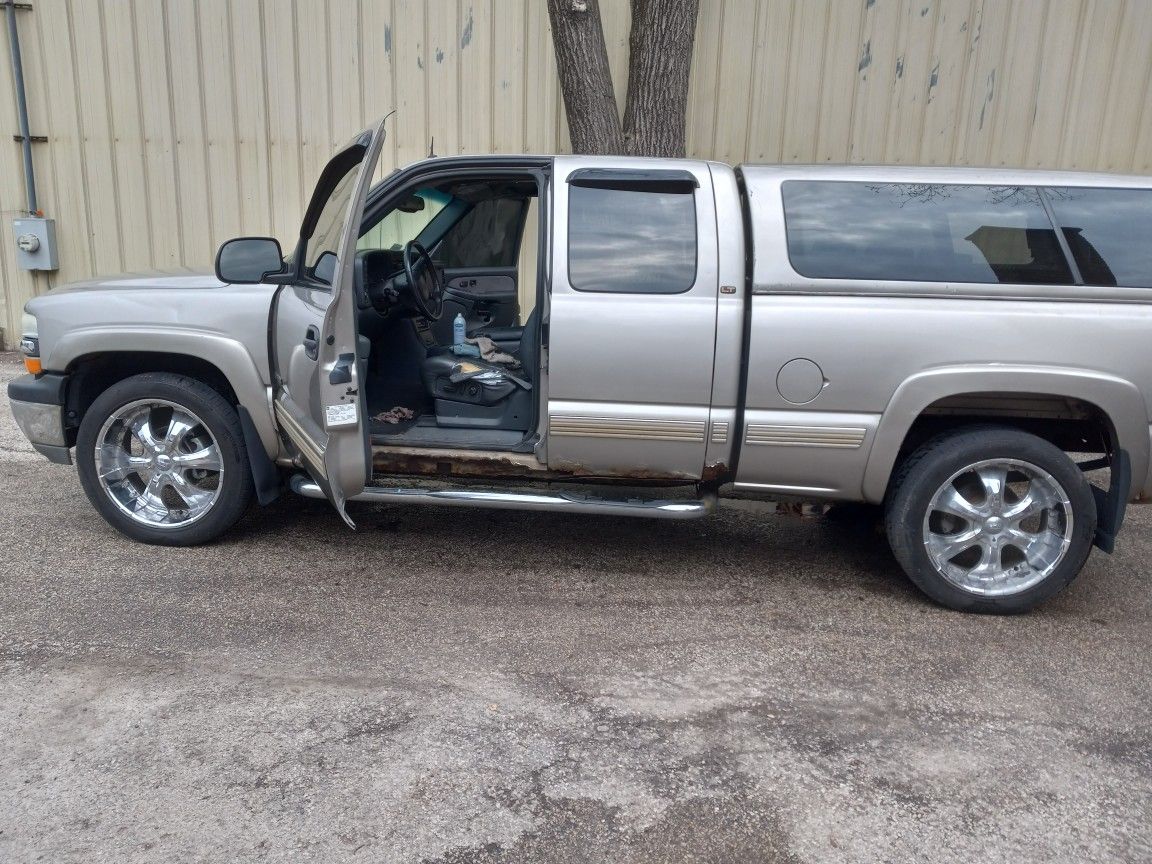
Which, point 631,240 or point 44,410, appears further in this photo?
point 44,410

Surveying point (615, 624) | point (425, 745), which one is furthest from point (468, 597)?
point (425, 745)

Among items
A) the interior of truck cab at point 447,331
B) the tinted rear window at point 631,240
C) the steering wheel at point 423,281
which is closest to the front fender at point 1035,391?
the tinted rear window at point 631,240

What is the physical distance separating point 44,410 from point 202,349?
0.89 m

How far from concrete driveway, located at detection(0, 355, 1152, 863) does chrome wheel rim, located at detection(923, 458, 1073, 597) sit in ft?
0.69

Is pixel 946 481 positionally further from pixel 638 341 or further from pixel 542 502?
pixel 542 502

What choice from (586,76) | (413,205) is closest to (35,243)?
(586,76)

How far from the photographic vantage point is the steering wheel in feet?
15.4

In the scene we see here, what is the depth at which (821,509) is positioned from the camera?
434 cm

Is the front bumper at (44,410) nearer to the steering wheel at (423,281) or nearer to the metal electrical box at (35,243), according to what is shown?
the steering wheel at (423,281)

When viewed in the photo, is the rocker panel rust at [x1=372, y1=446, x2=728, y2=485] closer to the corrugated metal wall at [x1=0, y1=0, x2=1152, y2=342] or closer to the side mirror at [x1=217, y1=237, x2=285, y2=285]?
the side mirror at [x1=217, y1=237, x2=285, y2=285]

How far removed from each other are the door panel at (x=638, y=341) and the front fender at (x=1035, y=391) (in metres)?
0.81

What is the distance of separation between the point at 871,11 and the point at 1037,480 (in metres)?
5.67

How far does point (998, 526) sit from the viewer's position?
4016 mm

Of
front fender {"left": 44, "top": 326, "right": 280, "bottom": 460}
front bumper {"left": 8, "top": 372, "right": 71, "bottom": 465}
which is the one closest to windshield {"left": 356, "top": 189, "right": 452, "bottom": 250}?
front fender {"left": 44, "top": 326, "right": 280, "bottom": 460}
